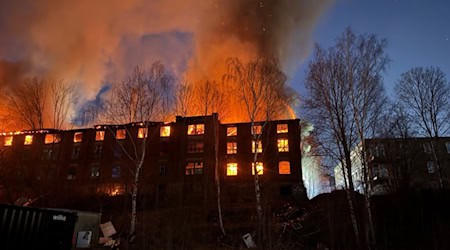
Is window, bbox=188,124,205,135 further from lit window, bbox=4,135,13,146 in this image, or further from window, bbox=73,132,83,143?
lit window, bbox=4,135,13,146

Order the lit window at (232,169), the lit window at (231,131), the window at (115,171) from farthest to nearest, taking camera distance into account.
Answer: the lit window at (231,131), the window at (115,171), the lit window at (232,169)

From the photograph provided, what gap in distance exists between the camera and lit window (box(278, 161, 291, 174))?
46959 mm

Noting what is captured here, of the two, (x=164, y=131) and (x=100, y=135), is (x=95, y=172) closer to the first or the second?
(x=100, y=135)

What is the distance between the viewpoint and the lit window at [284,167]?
154 ft

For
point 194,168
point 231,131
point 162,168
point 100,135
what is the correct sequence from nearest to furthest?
point 194,168
point 162,168
point 231,131
point 100,135

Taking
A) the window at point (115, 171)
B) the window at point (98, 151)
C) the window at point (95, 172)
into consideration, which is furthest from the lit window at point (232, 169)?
the window at point (98, 151)

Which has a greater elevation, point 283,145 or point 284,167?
point 283,145

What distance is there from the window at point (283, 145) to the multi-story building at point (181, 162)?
0.15 metres

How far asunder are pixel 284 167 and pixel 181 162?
52.2ft

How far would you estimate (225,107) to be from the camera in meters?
32.9

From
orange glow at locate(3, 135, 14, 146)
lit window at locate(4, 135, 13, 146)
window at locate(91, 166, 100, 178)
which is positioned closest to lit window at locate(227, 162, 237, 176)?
window at locate(91, 166, 100, 178)

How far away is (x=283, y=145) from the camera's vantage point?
160 ft

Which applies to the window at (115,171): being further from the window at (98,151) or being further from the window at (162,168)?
the window at (162,168)

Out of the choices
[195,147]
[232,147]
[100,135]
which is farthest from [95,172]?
[232,147]
